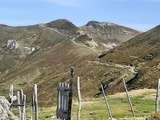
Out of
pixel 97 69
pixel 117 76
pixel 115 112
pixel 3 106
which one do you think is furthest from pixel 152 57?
pixel 3 106

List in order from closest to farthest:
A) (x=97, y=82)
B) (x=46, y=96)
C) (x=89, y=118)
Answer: (x=89, y=118) → (x=46, y=96) → (x=97, y=82)

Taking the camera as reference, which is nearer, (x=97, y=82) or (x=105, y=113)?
(x=105, y=113)

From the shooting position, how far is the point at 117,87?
148375 millimetres

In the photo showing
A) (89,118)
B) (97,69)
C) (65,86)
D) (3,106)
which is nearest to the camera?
(65,86)

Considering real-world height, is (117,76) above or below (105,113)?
above

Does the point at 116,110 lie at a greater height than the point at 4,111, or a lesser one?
greater

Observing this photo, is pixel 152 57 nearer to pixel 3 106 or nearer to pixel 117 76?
pixel 117 76

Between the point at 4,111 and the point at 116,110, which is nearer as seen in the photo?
the point at 4,111

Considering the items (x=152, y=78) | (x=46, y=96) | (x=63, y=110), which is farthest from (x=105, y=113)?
(x=46, y=96)

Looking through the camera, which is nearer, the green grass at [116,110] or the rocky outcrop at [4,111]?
the rocky outcrop at [4,111]

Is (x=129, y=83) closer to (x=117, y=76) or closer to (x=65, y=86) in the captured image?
(x=117, y=76)

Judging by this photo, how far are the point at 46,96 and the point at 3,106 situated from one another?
12484 centimetres

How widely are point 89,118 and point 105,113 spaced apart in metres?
5.49

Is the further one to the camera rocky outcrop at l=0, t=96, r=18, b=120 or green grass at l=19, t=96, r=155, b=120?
green grass at l=19, t=96, r=155, b=120
